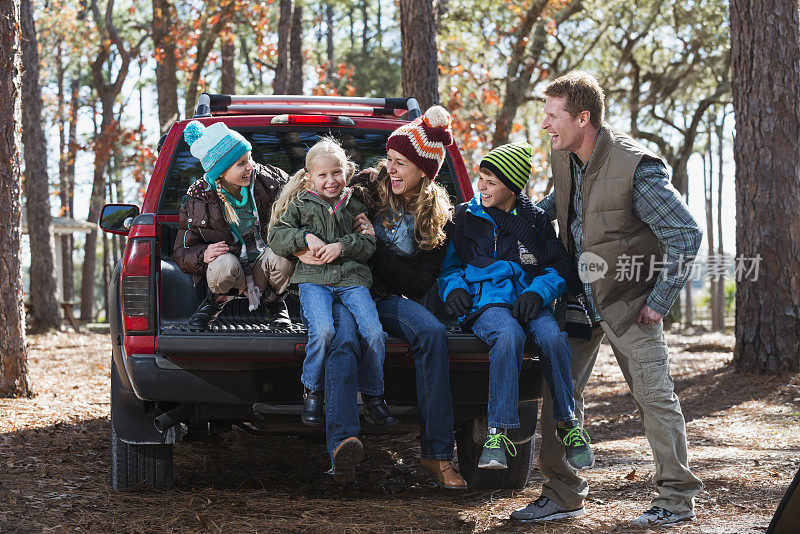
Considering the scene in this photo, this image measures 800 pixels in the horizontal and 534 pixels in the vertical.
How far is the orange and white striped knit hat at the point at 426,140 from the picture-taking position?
446 cm

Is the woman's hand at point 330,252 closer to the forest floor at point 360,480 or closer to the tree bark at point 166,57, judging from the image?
the forest floor at point 360,480

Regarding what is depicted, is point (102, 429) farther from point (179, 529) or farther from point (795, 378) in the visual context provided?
point (795, 378)

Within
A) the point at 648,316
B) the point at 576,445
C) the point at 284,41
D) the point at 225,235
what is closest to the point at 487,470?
the point at 576,445

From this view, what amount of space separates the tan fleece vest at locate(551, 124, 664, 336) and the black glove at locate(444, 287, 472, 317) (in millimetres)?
620

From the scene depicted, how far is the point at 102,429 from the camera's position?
277 inches

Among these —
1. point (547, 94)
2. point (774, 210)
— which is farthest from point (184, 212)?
point (774, 210)

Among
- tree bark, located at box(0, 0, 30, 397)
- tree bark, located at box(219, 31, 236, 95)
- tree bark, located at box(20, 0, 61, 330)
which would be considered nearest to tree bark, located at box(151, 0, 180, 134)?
tree bark, located at box(20, 0, 61, 330)

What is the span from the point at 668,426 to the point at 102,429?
485 centimetres

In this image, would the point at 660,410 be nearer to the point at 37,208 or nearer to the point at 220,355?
the point at 220,355

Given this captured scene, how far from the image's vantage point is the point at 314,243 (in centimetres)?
422

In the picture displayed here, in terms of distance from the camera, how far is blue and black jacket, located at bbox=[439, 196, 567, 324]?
423 cm

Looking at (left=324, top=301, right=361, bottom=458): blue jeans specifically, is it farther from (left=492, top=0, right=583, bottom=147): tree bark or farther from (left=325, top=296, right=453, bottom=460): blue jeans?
(left=492, top=0, right=583, bottom=147): tree bark

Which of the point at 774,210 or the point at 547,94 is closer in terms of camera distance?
the point at 547,94

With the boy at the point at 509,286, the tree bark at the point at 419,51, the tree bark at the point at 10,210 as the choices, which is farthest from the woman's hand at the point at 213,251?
the tree bark at the point at 419,51
